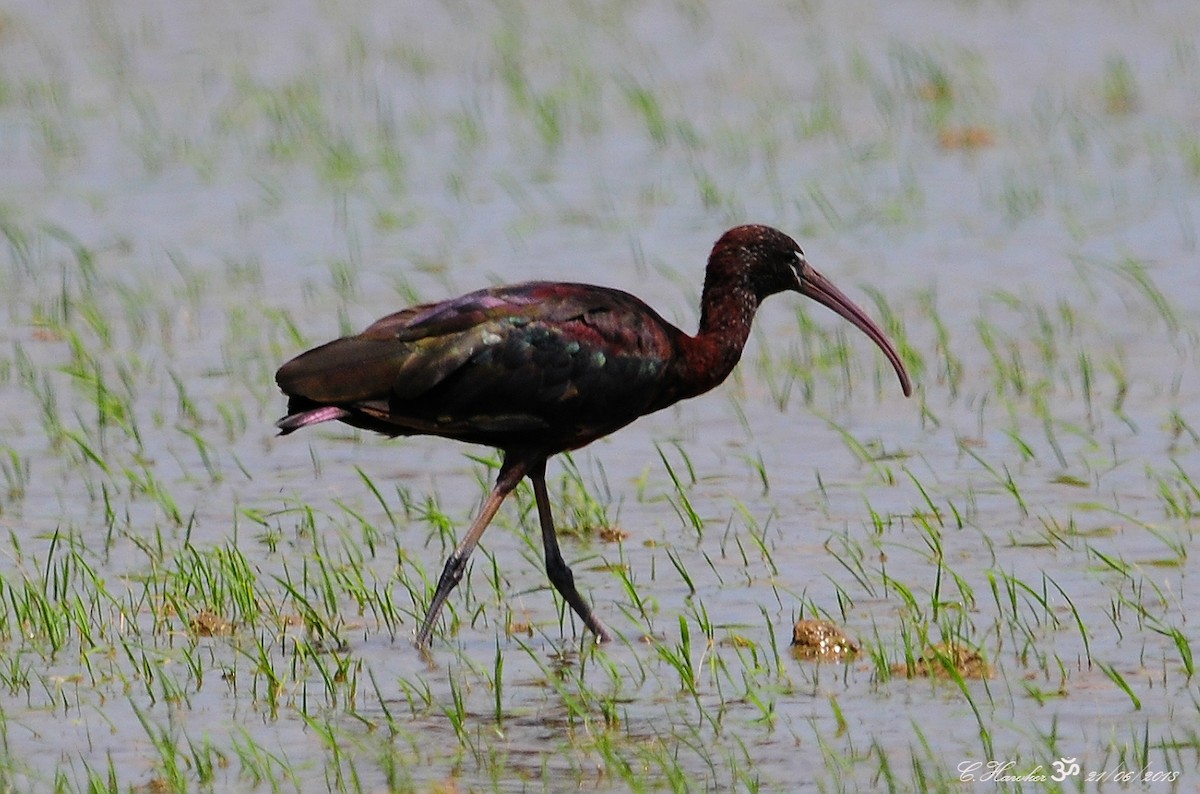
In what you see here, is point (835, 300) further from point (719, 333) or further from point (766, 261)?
point (719, 333)

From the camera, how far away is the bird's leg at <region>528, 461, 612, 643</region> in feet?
23.0

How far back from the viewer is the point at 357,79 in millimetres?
15969

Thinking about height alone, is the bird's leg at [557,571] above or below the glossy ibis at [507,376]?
below

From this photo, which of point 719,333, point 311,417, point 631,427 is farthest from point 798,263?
point 631,427

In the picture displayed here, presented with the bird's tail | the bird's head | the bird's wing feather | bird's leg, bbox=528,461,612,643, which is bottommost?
bird's leg, bbox=528,461,612,643

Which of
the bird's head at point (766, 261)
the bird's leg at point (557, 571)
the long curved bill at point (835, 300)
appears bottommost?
the bird's leg at point (557, 571)

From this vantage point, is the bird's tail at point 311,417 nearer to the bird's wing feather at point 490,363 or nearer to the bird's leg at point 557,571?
the bird's wing feather at point 490,363

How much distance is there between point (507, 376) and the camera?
695cm

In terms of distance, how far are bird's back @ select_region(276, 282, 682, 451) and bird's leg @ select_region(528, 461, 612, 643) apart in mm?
184

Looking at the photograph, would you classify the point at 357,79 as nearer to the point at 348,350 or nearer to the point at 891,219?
the point at 891,219

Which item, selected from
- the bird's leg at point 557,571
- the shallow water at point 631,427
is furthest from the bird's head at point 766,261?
the bird's leg at point 557,571

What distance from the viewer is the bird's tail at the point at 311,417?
22.4 feet

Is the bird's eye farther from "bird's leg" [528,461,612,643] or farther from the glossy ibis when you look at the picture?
"bird's leg" [528,461,612,643]

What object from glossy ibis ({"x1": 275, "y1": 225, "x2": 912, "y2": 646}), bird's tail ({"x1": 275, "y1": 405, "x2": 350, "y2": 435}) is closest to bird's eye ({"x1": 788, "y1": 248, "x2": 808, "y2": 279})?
glossy ibis ({"x1": 275, "y1": 225, "x2": 912, "y2": 646})
